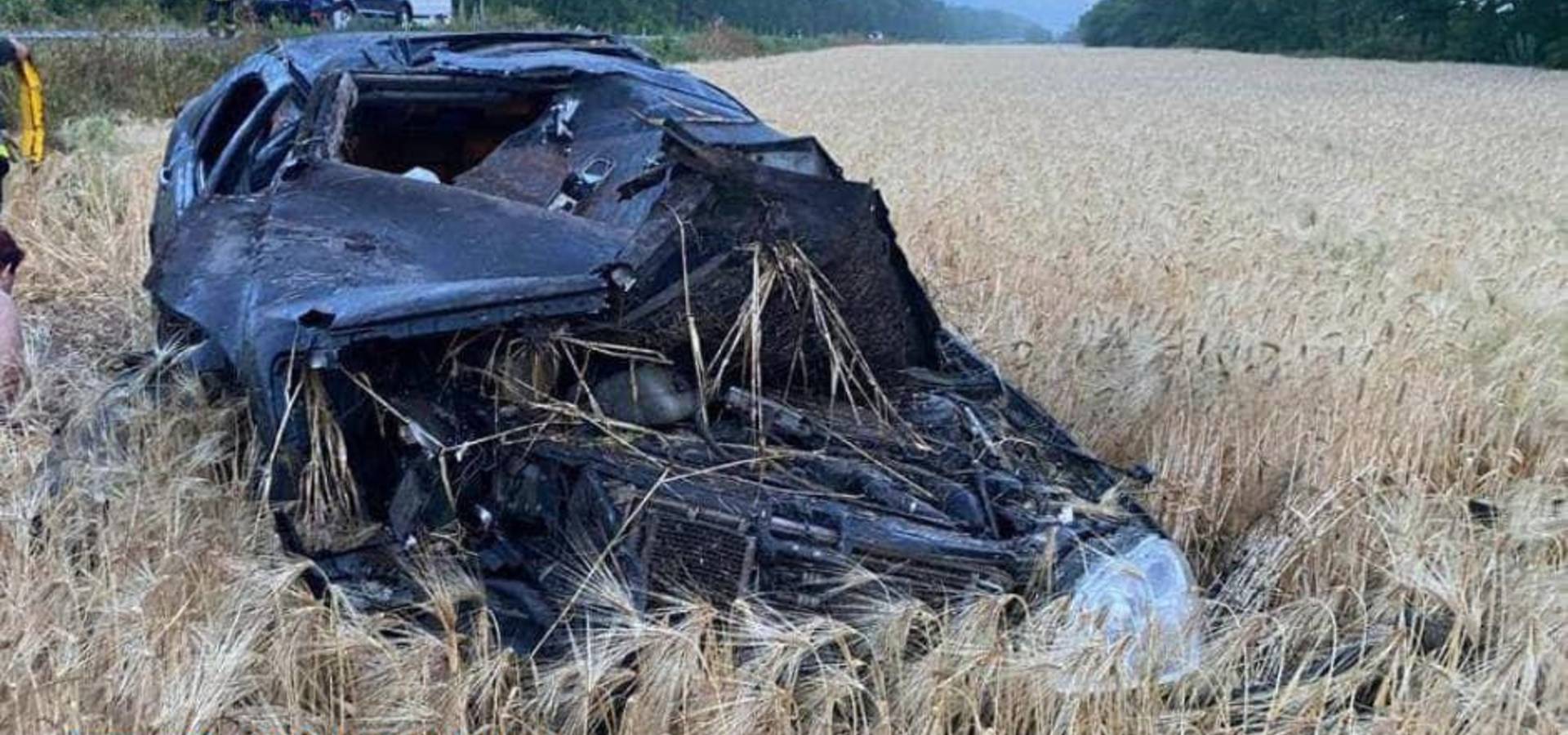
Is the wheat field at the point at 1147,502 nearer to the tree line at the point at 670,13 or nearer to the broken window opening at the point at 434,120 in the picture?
the broken window opening at the point at 434,120

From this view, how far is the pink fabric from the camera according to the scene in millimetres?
4293

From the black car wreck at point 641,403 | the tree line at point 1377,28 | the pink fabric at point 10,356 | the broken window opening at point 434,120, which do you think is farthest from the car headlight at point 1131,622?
the tree line at point 1377,28

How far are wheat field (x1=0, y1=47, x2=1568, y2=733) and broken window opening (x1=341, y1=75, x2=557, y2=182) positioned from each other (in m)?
1.19

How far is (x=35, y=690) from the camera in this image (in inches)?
87.2

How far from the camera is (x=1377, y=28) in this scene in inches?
1721

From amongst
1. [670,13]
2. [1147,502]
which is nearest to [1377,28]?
[670,13]

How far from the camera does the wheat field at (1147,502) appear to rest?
91.4 inches

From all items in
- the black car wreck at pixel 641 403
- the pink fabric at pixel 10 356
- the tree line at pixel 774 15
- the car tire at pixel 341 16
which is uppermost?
the black car wreck at pixel 641 403

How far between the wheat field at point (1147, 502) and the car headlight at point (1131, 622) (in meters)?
0.04

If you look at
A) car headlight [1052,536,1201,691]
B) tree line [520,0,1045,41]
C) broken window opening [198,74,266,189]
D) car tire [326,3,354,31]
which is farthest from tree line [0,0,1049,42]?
car headlight [1052,536,1201,691]

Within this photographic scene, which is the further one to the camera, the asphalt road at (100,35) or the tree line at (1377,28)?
the tree line at (1377,28)

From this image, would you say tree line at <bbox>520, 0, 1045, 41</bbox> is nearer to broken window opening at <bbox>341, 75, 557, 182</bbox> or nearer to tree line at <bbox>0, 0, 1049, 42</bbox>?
tree line at <bbox>0, 0, 1049, 42</bbox>

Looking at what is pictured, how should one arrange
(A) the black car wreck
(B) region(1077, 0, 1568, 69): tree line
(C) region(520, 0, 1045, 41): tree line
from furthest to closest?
(C) region(520, 0, 1045, 41): tree line < (B) region(1077, 0, 1568, 69): tree line < (A) the black car wreck

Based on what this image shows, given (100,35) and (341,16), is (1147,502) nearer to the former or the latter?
(100,35)
